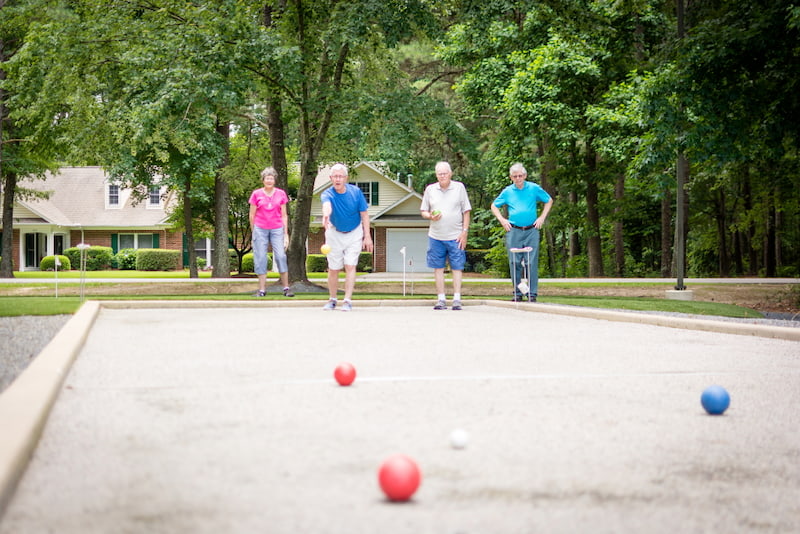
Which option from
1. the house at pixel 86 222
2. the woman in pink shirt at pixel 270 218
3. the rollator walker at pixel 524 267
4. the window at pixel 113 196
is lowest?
the rollator walker at pixel 524 267

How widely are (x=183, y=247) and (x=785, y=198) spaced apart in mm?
29108

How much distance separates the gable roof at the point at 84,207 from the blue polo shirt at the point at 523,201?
34186 mm

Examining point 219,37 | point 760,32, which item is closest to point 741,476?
point 760,32

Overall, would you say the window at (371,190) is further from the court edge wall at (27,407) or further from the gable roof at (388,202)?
the court edge wall at (27,407)

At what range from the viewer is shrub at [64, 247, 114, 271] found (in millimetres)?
43312

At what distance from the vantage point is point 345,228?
11438 mm

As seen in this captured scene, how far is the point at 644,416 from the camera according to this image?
4.54 m

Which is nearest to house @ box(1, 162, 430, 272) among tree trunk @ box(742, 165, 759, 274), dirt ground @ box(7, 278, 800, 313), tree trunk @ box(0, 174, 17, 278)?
tree trunk @ box(0, 174, 17, 278)

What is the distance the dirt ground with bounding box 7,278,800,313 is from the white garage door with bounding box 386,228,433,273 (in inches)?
929

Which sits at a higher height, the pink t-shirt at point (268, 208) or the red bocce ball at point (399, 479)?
the pink t-shirt at point (268, 208)

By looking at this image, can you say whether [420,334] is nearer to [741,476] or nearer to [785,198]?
[741,476]

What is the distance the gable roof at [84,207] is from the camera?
44.2m

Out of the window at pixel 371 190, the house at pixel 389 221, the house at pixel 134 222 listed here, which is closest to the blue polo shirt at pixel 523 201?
the house at pixel 389 221

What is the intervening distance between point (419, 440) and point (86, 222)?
147ft
